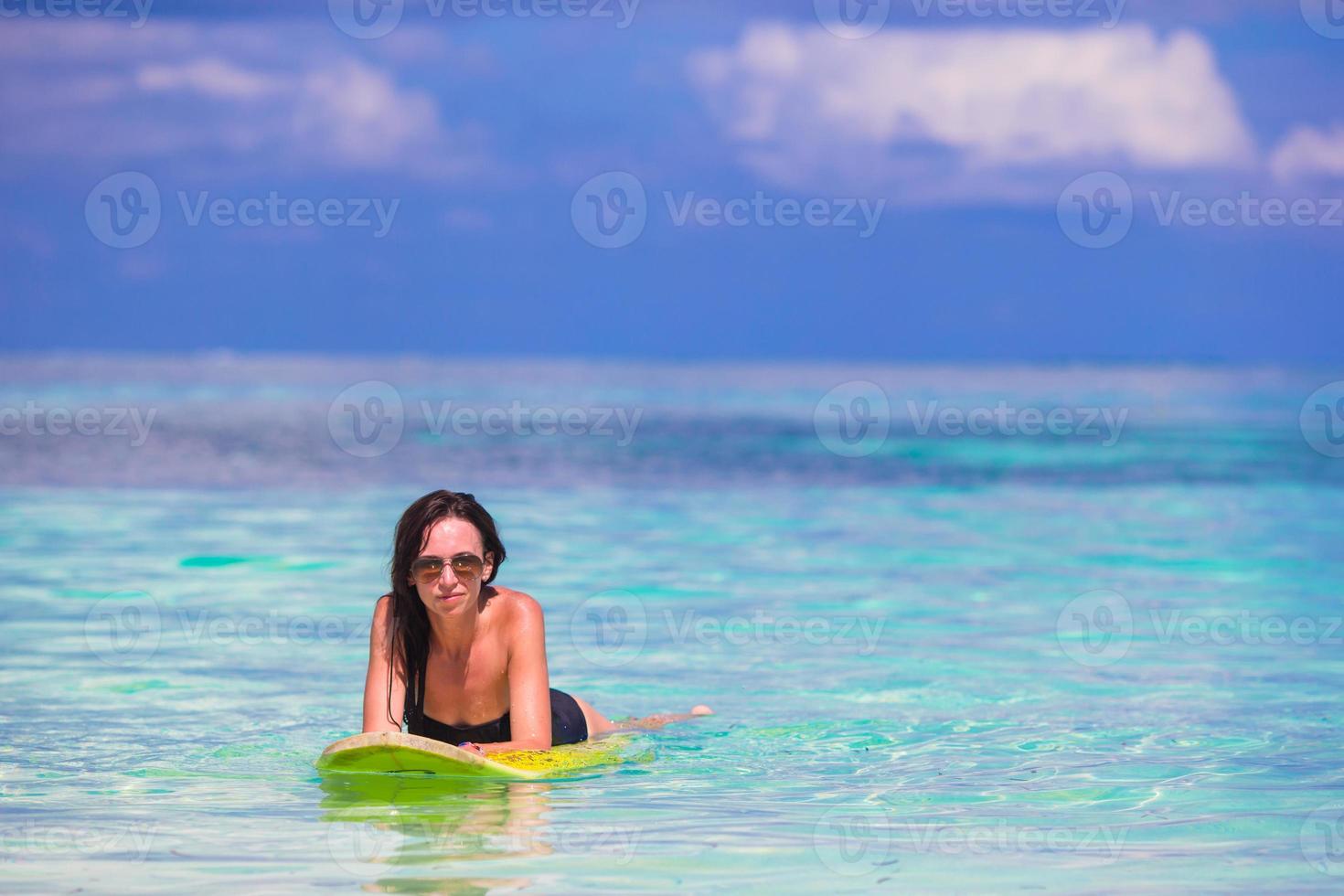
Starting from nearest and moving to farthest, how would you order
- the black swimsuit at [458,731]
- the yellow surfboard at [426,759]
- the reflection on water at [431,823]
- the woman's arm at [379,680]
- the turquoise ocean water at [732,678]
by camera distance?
the reflection on water at [431,823] → the turquoise ocean water at [732,678] → the yellow surfboard at [426,759] → the woman's arm at [379,680] → the black swimsuit at [458,731]

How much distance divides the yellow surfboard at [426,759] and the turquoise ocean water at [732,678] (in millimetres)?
83

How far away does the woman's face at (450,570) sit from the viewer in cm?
574

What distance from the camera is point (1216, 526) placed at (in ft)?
56.0

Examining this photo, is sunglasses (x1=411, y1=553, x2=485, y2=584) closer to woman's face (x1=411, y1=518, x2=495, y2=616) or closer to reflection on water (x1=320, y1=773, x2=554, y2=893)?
woman's face (x1=411, y1=518, x2=495, y2=616)

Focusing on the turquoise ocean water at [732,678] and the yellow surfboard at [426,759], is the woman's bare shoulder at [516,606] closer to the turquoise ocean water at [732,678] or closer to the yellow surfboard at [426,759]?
the yellow surfboard at [426,759]

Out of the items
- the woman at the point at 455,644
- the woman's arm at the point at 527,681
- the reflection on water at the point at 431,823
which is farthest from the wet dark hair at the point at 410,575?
the reflection on water at the point at 431,823

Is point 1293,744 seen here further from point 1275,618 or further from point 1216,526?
point 1216,526

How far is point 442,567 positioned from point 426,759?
687 mm

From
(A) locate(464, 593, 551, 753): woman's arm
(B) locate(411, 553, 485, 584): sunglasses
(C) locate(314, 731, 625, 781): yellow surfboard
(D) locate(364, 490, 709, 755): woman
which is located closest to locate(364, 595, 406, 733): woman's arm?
(D) locate(364, 490, 709, 755): woman

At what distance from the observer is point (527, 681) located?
6008 millimetres

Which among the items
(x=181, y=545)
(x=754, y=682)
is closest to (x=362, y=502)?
(x=181, y=545)

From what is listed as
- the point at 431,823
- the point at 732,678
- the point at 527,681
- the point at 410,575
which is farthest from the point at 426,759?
the point at 732,678

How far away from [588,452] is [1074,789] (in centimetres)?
2281

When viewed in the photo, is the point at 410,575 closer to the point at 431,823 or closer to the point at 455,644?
the point at 455,644
